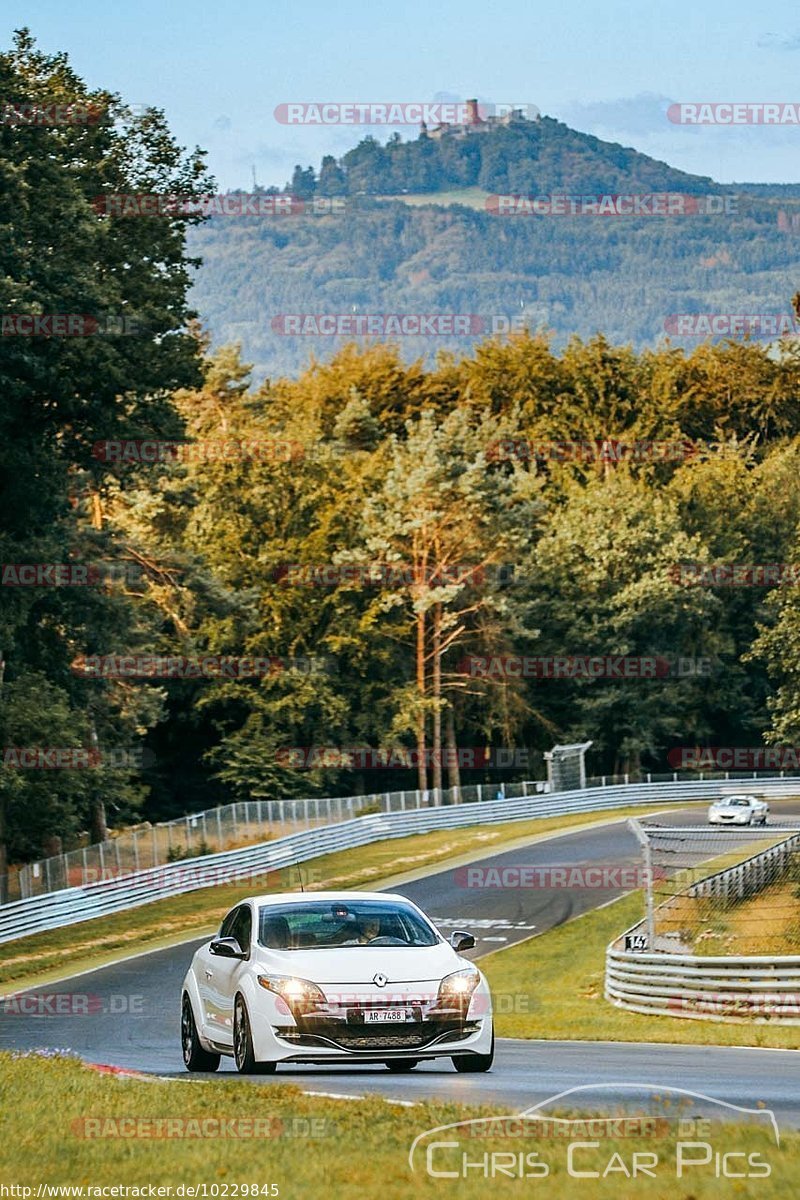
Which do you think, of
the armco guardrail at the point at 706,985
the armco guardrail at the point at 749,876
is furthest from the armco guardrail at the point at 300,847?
the armco guardrail at the point at 706,985

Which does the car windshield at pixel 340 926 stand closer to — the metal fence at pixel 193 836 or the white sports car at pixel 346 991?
the white sports car at pixel 346 991

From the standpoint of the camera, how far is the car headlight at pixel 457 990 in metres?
14.3

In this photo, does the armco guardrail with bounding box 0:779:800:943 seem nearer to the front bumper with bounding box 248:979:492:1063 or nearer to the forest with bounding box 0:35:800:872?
the forest with bounding box 0:35:800:872

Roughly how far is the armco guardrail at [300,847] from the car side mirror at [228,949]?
81.8 feet

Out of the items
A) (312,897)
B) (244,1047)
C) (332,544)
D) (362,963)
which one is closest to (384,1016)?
(362,963)

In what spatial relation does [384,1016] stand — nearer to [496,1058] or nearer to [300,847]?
[496,1058]

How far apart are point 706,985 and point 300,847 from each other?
31.9 m

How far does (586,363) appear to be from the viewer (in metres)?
103

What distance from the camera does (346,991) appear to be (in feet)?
46.6

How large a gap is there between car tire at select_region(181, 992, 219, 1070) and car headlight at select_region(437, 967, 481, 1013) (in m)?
2.72

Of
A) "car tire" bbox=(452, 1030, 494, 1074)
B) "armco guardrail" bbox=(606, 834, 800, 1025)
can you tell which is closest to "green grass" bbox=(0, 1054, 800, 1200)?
"car tire" bbox=(452, 1030, 494, 1074)

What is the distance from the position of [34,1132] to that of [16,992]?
21737mm

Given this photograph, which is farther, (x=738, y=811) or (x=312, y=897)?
(x=738, y=811)

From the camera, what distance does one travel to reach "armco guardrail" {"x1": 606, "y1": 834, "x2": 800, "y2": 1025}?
22.8 meters
